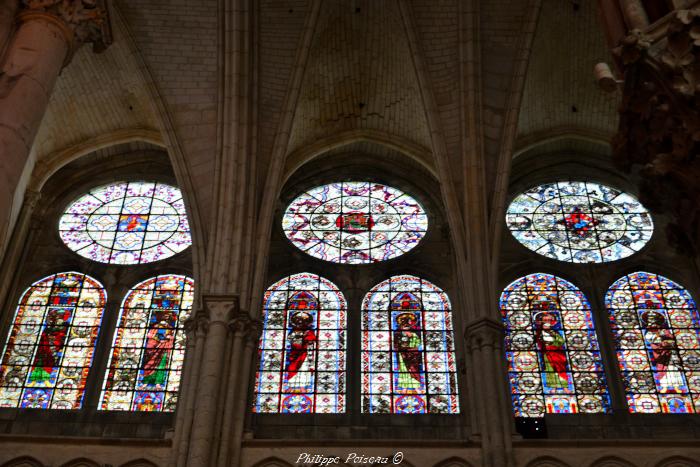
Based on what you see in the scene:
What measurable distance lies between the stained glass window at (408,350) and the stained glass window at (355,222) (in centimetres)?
91

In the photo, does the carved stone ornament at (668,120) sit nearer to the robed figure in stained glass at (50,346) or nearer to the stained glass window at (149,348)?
the stained glass window at (149,348)

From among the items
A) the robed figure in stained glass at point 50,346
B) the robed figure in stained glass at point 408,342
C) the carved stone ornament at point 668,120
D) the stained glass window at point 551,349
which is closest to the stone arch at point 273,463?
the robed figure in stained glass at point 408,342

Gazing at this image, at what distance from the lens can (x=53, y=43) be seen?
9.31m

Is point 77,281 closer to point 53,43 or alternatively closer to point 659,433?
point 53,43

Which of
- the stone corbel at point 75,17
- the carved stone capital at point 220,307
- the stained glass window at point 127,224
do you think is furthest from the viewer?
the stained glass window at point 127,224

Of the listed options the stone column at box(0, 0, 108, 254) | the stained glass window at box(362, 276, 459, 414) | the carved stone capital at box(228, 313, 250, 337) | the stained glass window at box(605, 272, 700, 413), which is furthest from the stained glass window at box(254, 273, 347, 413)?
the stone column at box(0, 0, 108, 254)

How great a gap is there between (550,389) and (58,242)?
31.4 ft

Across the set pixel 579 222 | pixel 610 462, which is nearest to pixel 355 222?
pixel 579 222

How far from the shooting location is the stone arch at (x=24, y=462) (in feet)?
42.4

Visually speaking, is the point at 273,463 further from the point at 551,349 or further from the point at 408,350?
the point at 551,349

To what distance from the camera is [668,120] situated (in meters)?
8.43

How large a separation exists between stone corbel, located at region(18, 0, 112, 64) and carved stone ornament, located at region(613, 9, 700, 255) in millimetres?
5677

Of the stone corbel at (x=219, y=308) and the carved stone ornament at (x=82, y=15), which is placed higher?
the carved stone ornament at (x=82, y=15)

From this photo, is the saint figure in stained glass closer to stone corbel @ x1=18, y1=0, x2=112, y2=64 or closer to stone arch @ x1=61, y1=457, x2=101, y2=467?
stone arch @ x1=61, y1=457, x2=101, y2=467
